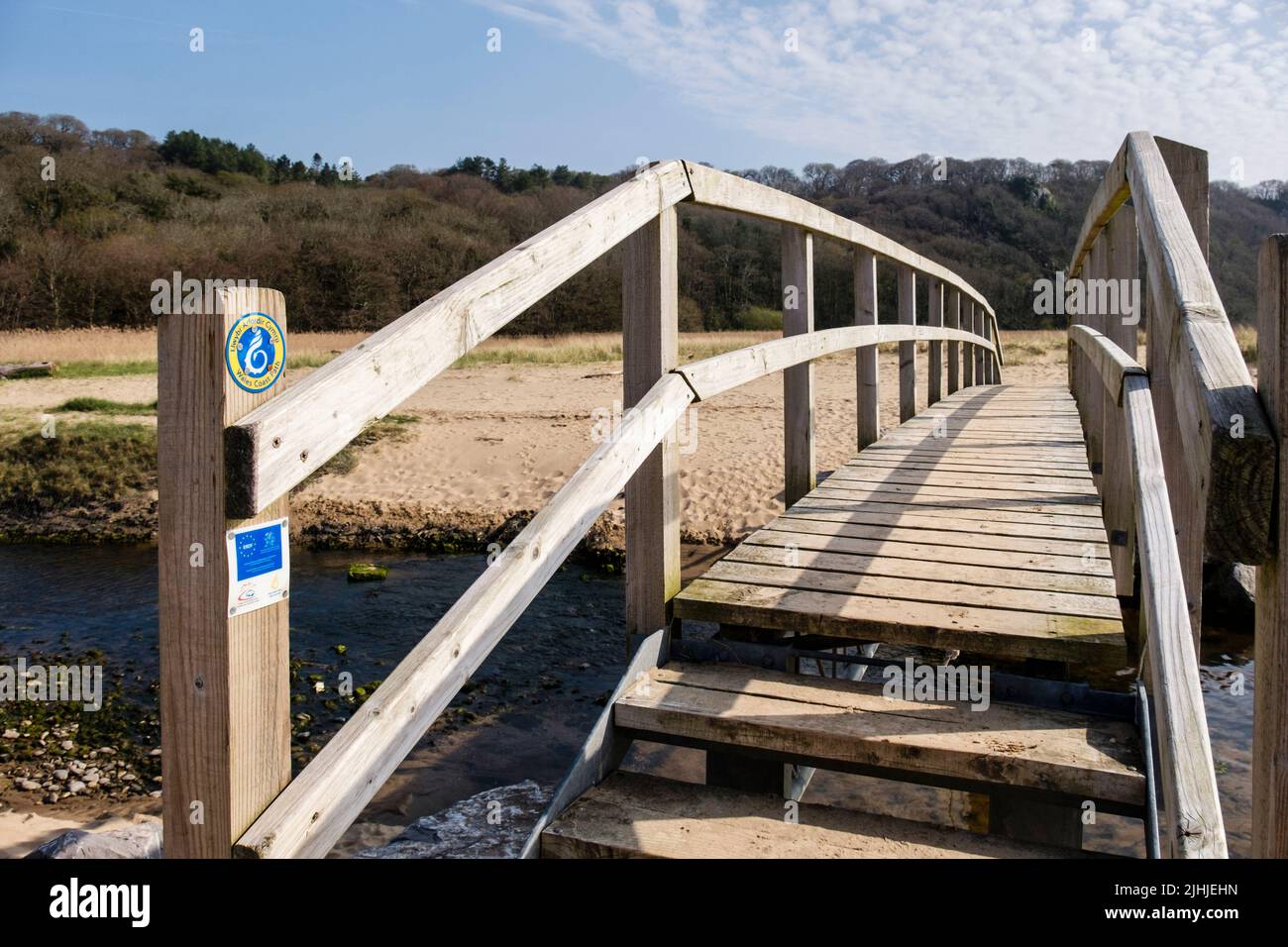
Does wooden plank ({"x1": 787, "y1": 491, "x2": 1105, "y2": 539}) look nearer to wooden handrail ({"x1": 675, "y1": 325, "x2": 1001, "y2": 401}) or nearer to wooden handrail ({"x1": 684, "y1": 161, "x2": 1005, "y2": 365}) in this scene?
wooden handrail ({"x1": 675, "y1": 325, "x2": 1001, "y2": 401})

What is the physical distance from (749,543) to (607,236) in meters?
1.49

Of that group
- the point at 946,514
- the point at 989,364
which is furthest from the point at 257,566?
the point at 989,364

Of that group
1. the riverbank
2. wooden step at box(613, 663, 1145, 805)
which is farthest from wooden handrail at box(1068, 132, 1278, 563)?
the riverbank

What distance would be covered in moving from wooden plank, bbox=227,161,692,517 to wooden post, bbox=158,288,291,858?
34 mm

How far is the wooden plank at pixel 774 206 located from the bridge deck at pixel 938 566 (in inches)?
43.0

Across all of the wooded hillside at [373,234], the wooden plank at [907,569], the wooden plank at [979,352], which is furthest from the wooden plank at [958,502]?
the wooded hillside at [373,234]

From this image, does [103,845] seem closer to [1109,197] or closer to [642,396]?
[642,396]

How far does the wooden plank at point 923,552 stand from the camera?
3.10 m

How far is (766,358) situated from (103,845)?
10.4ft

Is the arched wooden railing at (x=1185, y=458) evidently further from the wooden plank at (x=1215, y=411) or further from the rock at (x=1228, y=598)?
the rock at (x=1228, y=598)

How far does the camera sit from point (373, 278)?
3775 centimetres

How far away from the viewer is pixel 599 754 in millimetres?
2213
